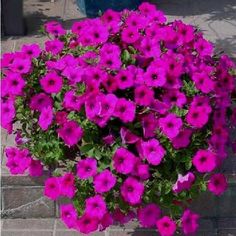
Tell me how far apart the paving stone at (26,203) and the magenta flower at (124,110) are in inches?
35.0

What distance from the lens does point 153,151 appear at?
336 centimetres

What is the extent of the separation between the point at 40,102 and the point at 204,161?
0.82m

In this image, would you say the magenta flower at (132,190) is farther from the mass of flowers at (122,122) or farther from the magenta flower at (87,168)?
the magenta flower at (87,168)

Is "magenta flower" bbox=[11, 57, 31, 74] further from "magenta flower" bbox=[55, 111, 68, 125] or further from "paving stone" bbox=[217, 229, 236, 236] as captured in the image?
"paving stone" bbox=[217, 229, 236, 236]

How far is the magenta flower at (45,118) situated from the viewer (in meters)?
3.44

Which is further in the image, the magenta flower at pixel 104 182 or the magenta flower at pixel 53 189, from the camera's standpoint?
the magenta flower at pixel 53 189

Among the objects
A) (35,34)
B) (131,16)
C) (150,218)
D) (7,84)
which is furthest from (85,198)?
(35,34)

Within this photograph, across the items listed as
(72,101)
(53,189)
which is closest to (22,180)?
(53,189)

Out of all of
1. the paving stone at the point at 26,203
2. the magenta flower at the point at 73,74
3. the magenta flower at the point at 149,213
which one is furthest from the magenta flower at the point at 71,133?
the paving stone at the point at 26,203

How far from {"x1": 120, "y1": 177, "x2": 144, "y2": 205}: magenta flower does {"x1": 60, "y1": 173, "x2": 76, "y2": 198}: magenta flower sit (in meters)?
0.23

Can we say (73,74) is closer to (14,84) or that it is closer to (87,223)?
(14,84)

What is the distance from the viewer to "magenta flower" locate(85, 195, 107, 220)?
337 centimetres

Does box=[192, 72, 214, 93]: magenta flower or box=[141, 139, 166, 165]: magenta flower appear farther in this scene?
box=[192, 72, 214, 93]: magenta flower

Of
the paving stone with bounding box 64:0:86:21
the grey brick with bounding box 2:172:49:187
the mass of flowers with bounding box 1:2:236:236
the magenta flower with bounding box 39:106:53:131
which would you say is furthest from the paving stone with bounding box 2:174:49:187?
the paving stone with bounding box 64:0:86:21
